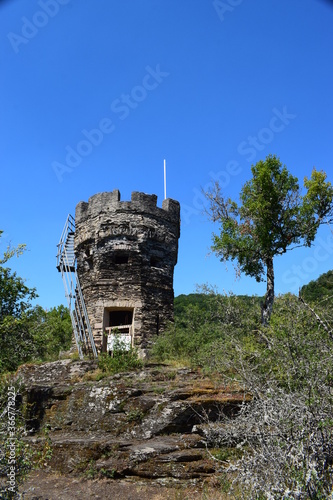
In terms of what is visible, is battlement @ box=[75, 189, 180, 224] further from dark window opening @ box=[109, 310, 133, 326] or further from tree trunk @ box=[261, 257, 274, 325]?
tree trunk @ box=[261, 257, 274, 325]

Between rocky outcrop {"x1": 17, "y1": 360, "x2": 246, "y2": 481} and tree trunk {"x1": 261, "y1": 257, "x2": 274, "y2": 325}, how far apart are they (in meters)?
4.69

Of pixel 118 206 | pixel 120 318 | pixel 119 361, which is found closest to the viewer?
pixel 119 361

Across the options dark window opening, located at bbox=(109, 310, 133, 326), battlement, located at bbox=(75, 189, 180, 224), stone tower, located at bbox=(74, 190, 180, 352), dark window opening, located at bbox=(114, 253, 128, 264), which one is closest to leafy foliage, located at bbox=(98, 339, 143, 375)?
stone tower, located at bbox=(74, 190, 180, 352)

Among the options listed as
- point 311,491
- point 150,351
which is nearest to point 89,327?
point 150,351

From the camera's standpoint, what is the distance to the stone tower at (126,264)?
15133 millimetres

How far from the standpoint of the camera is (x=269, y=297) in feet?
50.4

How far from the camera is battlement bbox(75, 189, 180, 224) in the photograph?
642 inches

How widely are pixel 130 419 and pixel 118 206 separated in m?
9.07

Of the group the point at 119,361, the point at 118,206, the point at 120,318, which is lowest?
the point at 119,361

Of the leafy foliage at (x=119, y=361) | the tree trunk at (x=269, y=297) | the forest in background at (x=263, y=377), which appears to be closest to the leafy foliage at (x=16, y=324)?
the forest in background at (x=263, y=377)

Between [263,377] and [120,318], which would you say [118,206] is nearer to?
[120,318]

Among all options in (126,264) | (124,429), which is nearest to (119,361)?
(124,429)

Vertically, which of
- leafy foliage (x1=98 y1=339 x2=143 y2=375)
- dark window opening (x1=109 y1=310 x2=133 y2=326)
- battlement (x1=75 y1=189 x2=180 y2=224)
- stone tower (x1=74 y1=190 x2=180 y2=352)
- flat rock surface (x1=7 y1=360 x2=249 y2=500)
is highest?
battlement (x1=75 y1=189 x2=180 y2=224)

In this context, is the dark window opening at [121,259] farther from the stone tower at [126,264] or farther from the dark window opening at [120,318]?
the dark window opening at [120,318]
